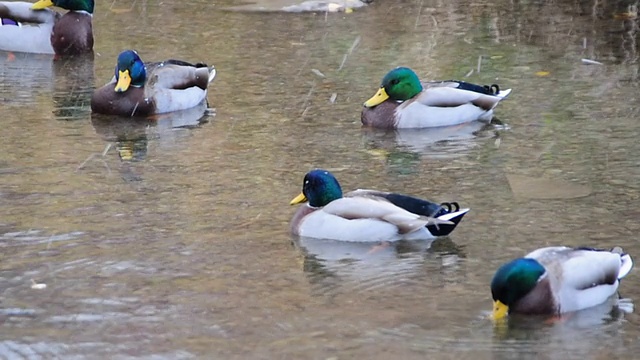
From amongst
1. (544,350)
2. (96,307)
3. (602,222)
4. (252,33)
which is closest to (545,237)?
(602,222)

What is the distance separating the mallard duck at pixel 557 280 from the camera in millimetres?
6656

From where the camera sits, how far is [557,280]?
675 cm

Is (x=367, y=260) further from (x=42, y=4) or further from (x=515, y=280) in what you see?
(x=42, y=4)

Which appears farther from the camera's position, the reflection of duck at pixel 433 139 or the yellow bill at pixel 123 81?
the yellow bill at pixel 123 81

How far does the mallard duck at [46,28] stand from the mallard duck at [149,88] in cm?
198

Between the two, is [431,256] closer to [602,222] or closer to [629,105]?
[602,222]

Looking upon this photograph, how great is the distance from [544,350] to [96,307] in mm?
2132

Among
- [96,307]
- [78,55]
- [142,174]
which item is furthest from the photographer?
[78,55]

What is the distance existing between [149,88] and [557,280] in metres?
5.57

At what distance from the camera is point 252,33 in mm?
14055

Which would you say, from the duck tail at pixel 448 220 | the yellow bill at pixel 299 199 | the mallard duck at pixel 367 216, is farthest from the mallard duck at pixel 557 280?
the yellow bill at pixel 299 199

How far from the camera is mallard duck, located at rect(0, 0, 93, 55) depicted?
44.7 feet

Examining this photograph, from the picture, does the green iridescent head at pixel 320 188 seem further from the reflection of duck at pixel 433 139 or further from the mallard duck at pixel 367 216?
the reflection of duck at pixel 433 139

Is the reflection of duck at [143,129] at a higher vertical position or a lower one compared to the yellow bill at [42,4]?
lower
